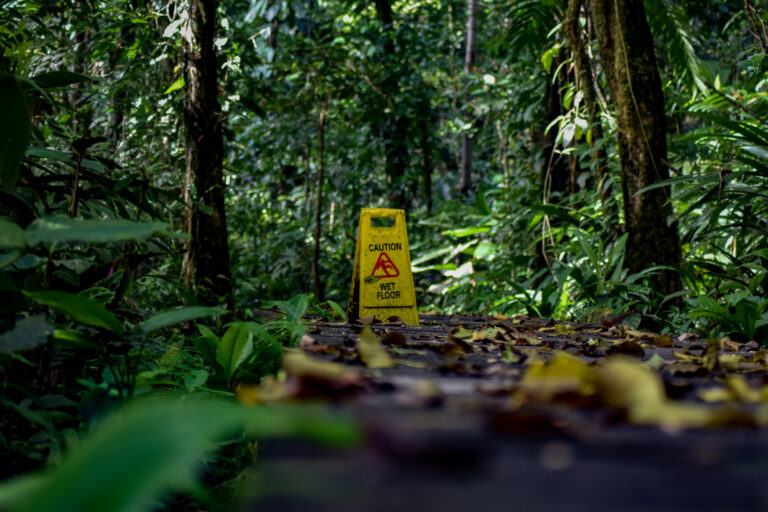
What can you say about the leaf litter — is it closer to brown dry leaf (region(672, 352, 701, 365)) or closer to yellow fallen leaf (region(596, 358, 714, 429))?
yellow fallen leaf (region(596, 358, 714, 429))

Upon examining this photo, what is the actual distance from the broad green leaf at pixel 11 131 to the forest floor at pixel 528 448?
84 centimetres

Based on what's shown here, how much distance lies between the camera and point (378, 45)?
8.05 m

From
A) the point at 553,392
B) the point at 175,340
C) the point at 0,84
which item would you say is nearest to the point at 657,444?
the point at 553,392

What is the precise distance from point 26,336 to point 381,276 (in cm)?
214

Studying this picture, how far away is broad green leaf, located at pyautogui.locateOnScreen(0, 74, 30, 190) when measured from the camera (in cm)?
133

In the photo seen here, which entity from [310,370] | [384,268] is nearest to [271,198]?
[384,268]

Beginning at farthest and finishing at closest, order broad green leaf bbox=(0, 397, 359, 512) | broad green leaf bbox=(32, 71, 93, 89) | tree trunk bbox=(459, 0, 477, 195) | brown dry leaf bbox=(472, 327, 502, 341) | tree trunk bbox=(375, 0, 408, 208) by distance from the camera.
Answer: tree trunk bbox=(459, 0, 477, 195), tree trunk bbox=(375, 0, 408, 208), brown dry leaf bbox=(472, 327, 502, 341), broad green leaf bbox=(32, 71, 93, 89), broad green leaf bbox=(0, 397, 359, 512)

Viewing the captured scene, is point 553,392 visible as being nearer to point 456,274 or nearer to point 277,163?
point 456,274

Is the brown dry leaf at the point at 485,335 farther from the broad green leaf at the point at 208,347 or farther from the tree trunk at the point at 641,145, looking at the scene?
the tree trunk at the point at 641,145

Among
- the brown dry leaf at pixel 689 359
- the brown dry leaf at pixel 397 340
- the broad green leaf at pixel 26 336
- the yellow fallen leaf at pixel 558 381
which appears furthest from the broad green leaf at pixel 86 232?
the brown dry leaf at pixel 689 359

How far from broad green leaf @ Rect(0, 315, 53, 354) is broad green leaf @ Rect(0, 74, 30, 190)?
0.32m

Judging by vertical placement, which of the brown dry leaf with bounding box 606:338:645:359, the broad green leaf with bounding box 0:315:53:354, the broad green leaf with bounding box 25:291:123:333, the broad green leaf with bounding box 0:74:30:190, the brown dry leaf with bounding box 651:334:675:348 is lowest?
the brown dry leaf with bounding box 651:334:675:348

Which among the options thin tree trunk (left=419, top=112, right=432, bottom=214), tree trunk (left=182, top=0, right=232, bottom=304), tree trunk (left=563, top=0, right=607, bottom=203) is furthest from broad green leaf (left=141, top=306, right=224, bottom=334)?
thin tree trunk (left=419, top=112, right=432, bottom=214)

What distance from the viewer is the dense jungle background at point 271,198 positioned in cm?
130
